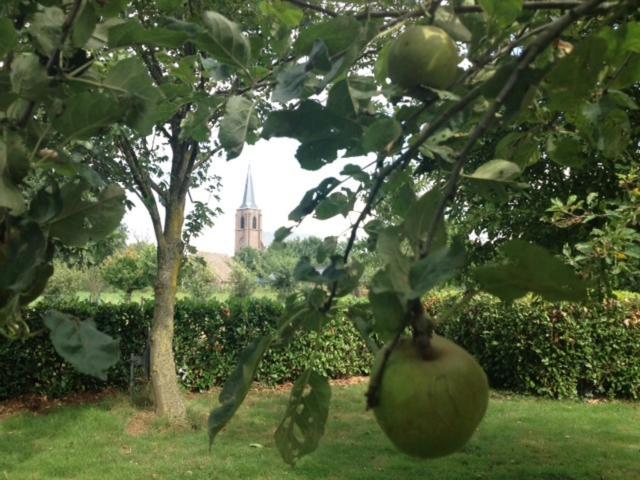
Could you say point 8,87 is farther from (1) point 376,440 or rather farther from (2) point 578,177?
(1) point 376,440

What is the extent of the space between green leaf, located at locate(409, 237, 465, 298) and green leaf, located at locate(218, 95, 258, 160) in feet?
1.65

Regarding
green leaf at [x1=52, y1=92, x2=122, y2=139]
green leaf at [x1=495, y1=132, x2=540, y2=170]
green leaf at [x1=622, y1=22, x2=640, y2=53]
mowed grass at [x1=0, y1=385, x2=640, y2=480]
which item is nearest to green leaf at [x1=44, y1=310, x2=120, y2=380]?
green leaf at [x1=52, y1=92, x2=122, y2=139]

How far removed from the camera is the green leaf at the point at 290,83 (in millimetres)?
964

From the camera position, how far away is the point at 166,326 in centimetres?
818

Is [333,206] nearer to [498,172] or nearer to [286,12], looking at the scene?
[498,172]

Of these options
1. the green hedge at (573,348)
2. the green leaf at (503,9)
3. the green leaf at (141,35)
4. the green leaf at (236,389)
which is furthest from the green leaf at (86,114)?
the green hedge at (573,348)

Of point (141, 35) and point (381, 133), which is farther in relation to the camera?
point (141, 35)

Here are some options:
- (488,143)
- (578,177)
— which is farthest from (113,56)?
(578,177)

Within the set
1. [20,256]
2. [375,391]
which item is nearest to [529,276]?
[375,391]

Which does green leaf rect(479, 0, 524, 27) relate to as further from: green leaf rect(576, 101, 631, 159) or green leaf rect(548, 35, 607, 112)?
green leaf rect(576, 101, 631, 159)

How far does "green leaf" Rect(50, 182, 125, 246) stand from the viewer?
103cm

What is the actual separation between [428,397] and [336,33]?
60cm

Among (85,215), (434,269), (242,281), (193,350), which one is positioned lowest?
(193,350)

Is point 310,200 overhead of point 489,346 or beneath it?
overhead
